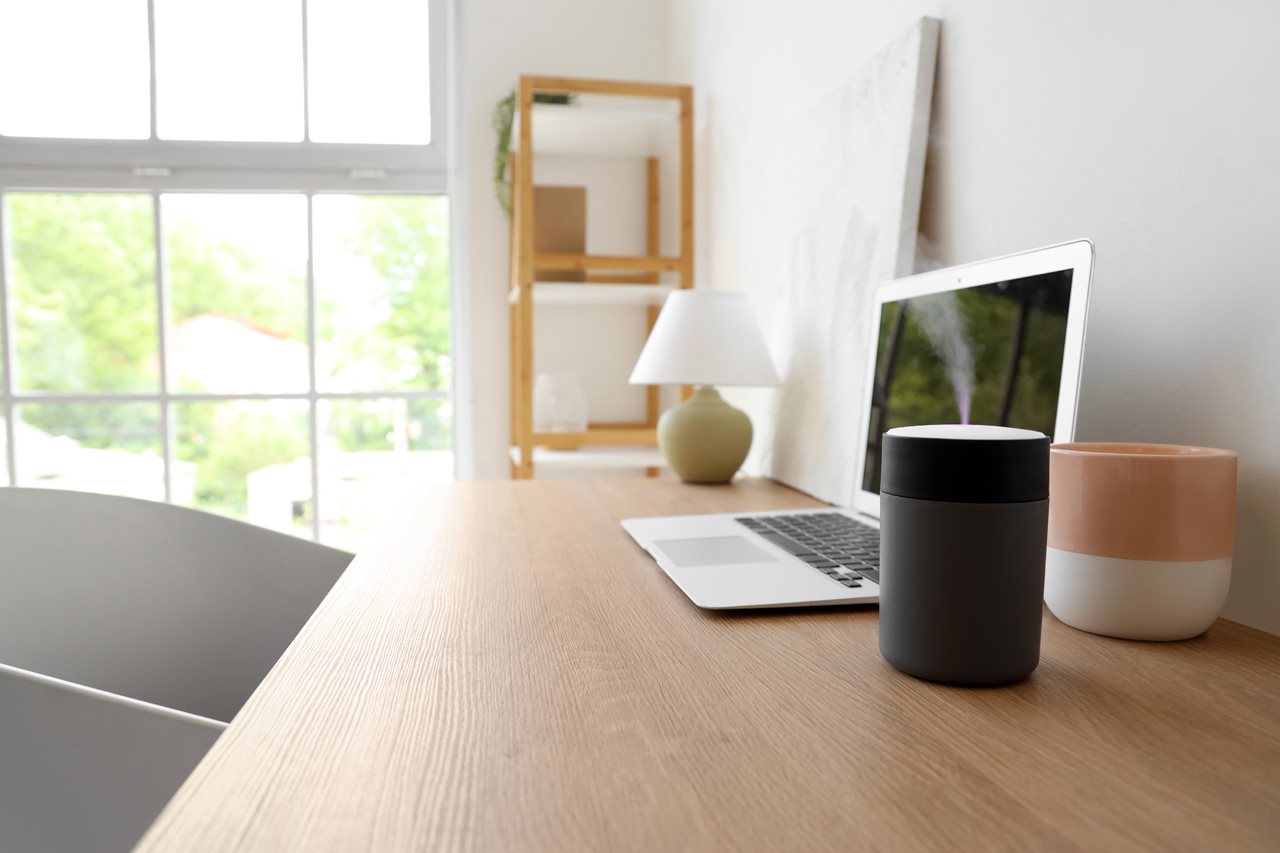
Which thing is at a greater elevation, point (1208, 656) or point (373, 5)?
point (373, 5)

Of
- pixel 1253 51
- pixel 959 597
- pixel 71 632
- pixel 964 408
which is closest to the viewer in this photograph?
pixel 959 597

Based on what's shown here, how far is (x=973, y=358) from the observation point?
859 millimetres

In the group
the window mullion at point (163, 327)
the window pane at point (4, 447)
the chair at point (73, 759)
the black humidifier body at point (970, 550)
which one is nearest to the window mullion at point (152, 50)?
the window mullion at point (163, 327)

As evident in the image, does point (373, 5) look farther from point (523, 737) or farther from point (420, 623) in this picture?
point (523, 737)

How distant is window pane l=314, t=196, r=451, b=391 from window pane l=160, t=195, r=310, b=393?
72mm

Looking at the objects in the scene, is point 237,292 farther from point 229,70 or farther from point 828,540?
point 828,540

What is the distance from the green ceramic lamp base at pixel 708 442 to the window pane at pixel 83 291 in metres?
1.82

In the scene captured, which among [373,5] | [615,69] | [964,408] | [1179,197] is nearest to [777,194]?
[964,408]

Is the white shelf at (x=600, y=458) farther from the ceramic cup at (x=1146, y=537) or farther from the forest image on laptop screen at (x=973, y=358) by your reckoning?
the ceramic cup at (x=1146, y=537)

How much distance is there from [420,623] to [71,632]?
24.2 inches

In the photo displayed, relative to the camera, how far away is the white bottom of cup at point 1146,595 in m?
0.58

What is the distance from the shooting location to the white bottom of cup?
22.7 inches

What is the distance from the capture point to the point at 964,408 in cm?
87

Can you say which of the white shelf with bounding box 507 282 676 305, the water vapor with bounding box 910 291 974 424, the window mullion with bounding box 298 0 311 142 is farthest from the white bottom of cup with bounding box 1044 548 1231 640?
the window mullion with bounding box 298 0 311 142
